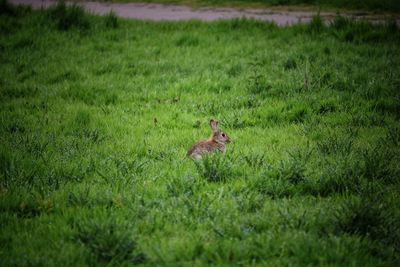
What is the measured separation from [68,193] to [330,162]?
3.06 meters

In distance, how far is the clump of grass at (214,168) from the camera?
5312 millimetres

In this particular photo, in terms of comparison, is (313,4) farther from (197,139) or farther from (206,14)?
(197,139)

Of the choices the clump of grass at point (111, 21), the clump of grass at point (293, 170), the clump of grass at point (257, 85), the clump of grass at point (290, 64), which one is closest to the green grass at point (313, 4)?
the clump of grass at point (111, 21)

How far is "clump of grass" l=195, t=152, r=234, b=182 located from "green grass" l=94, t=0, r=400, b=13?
12.9 meters

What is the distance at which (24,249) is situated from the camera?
3.90m

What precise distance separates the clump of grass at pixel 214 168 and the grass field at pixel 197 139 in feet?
0.06

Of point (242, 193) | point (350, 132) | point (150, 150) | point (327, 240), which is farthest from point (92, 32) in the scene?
point (327, 240)

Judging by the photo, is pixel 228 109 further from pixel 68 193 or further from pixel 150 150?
pixel 68 193

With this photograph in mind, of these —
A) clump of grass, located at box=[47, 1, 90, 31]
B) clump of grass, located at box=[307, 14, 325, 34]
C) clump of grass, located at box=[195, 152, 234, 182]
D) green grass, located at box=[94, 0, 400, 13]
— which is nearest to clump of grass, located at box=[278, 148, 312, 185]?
clump of grass, located at box=[195, 152, 234, 182]

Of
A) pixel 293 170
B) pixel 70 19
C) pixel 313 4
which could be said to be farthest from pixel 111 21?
pixel 293 170

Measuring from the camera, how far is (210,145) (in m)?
6.03

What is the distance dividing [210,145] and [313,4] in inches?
534

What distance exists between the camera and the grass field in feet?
13.0

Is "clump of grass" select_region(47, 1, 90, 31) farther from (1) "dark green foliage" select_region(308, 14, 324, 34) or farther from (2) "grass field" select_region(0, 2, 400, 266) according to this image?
(1) "dark green foliage" select_region(308, 14, 324, 34)
